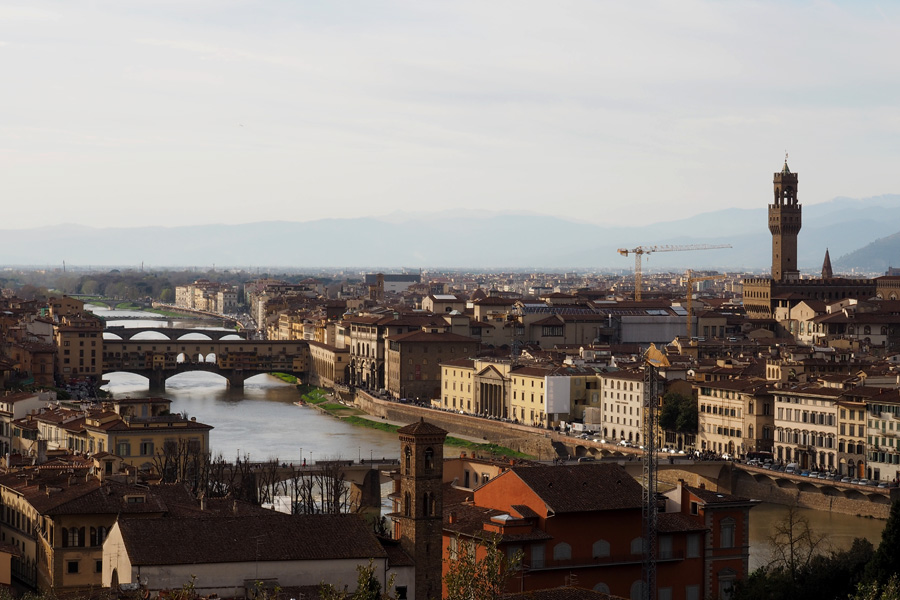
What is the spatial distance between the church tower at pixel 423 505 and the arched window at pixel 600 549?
2.57 metres

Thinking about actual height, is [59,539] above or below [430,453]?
below

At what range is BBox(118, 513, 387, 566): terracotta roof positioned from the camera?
16453 millimetres

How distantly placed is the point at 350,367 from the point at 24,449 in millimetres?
32519

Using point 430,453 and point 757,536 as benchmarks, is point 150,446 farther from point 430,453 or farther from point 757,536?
point 430,453

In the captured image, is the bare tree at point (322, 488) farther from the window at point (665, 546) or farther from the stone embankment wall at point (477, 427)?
the stone embankment wall at point (477, 427)

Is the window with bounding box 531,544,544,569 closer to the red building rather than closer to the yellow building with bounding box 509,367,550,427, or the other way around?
the red building

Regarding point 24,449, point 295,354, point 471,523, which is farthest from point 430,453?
point 295,354

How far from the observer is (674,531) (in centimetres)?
2017

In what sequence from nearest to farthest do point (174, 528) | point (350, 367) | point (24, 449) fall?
point (174, 528) < point (24, 449) < point (350, 367)

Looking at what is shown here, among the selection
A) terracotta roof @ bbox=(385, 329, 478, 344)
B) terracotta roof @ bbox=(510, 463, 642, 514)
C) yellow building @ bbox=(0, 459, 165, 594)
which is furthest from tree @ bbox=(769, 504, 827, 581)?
terracotta roof @ bbox=(385, 329, 478, 344)

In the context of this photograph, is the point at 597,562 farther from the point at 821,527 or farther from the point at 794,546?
the point at 821,527

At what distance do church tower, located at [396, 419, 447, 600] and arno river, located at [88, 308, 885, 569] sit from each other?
8324 millimetres

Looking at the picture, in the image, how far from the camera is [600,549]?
19844 mm

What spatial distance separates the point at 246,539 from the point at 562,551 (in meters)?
4.23
